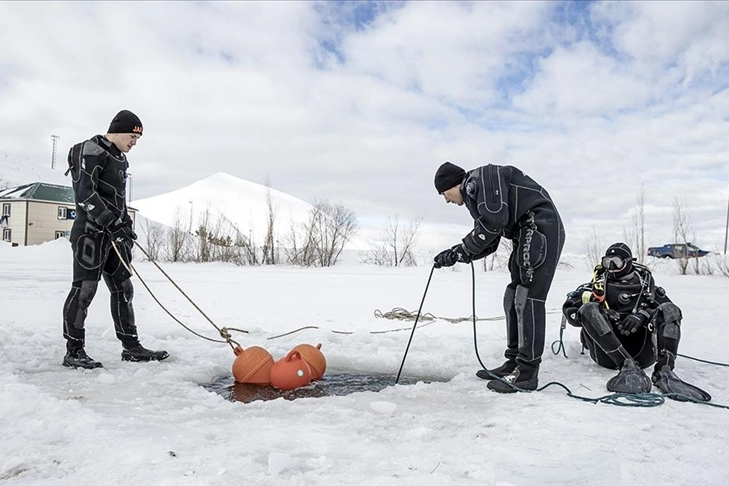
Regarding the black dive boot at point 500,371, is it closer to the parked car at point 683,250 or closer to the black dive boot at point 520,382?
the black dive boot at point 520,382

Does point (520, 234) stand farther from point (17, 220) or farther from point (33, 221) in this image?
point (17, 220)

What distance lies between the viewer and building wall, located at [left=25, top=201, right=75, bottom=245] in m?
32.1

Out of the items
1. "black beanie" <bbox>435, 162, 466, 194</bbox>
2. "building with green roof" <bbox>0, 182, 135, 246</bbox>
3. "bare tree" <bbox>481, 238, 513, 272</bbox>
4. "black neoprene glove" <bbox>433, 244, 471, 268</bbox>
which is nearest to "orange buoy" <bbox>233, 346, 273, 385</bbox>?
"black neoprene glove" <bbox>433, 244, 471, 268</bbox>

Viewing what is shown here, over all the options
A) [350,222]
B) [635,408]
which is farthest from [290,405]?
[350,222]

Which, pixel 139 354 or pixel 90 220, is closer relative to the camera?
pixel 90 220

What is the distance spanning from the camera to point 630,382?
328 centimetres

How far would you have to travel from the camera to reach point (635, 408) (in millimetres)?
2922

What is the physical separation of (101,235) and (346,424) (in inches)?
95.0

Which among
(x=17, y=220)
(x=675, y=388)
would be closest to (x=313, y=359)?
(x=675, y=388)

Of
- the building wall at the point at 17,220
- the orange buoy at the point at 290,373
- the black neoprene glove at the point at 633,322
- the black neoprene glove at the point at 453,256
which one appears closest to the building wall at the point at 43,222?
the building wall at the point at 17,220

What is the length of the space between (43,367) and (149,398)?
1.19 meters

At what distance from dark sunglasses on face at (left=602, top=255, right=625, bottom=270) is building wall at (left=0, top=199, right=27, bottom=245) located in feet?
117

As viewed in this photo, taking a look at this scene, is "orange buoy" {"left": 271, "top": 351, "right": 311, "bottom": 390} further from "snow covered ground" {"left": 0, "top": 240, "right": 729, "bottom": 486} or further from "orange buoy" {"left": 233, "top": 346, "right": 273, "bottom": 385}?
"snow covered ground" {"left": 0, "top": 240, "right": 729, "bottom": 486}

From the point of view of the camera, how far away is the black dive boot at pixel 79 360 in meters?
3.80
